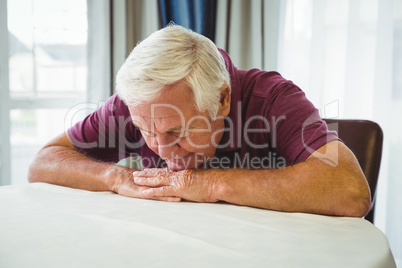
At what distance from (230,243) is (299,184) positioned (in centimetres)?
33

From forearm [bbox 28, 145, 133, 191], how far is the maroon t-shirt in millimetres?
119

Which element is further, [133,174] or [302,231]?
[133,174]

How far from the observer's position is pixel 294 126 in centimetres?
115

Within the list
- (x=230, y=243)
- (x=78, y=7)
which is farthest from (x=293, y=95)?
(x=78, y=7)

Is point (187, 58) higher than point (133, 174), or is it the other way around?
point (187, 58)

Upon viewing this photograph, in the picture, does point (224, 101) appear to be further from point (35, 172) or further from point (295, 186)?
point (35, 172)

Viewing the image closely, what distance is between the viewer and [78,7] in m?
2.46

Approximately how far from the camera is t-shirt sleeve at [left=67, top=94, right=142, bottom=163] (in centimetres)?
145

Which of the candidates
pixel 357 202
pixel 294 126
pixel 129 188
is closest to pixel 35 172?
pixel 129 188

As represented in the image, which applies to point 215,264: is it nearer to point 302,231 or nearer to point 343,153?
point 302,231

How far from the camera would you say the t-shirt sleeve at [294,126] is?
1.09 meters

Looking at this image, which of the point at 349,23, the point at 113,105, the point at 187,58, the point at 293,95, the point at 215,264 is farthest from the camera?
the point at 349,23

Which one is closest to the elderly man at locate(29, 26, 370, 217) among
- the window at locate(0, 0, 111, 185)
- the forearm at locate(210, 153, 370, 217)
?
the forearm at locate(210, 153, 370, 217)

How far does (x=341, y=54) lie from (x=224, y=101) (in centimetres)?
139
